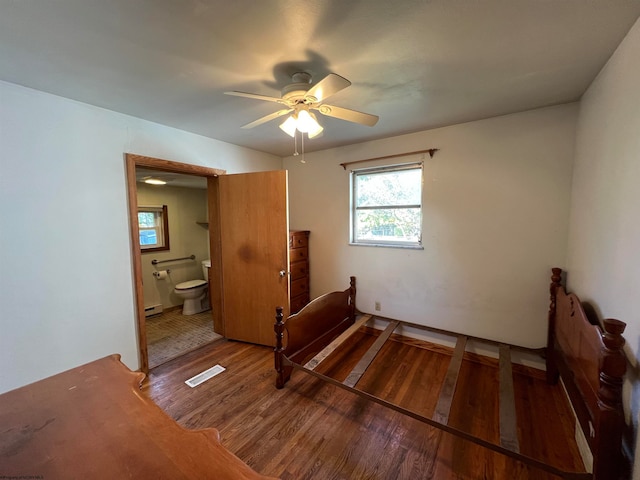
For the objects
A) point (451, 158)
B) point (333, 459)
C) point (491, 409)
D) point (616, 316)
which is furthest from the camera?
point (451, 158)

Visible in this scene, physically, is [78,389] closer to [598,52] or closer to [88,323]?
[88,323]

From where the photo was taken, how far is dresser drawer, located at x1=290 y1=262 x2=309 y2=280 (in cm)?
328

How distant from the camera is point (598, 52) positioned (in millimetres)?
1405

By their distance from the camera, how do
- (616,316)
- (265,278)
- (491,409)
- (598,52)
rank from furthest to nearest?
1. (265,278)
2. (491,409)
3. (598,52)
4. (616,316)

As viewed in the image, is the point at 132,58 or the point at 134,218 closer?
the point at 132,58

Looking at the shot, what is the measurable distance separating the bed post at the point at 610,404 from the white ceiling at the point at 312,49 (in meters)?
1.42

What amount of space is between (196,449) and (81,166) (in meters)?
2.26

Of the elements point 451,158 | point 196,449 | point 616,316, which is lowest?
point 196,449

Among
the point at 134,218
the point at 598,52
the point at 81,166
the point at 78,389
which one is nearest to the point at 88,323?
the point at 134,218

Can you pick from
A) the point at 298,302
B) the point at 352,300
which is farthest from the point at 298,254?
the point at 352,300

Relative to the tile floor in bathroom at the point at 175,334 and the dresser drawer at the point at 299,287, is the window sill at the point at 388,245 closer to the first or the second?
the dresser drawer at the point at 299,287

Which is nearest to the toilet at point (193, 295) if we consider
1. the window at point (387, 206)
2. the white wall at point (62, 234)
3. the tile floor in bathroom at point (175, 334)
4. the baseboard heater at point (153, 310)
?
the tile floor in bathroom at point (175, 334)

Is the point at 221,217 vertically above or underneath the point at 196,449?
above

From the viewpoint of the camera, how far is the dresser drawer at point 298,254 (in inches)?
128
